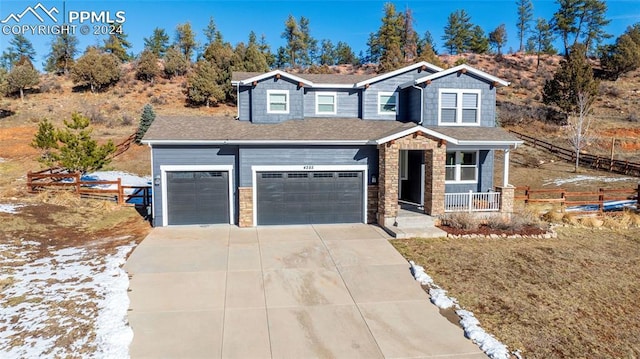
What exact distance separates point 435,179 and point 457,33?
68.5m

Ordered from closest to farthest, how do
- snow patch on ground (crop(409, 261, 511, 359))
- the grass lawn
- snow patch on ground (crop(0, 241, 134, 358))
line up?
1. snow patch on ground (crop(0, 241, 134, 358))
2. snow patch on ground (crop(409, 261, 511, 359))
3. the grass lawn

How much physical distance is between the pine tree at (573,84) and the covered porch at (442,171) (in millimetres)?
26916

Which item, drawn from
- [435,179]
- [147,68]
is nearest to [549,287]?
[435,179]

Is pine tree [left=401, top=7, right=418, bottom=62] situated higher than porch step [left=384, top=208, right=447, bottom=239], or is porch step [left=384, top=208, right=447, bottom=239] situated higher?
pine tree [left=401, top=7, right=418, bottom=62]

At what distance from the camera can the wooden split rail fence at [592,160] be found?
92.7ft

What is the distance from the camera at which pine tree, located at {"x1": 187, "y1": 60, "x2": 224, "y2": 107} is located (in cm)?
4372

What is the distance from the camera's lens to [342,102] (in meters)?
18.5

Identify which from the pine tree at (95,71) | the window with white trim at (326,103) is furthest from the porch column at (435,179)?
the pine tree at (95,71)

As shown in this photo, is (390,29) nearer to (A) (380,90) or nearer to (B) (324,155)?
(A) (380,90)

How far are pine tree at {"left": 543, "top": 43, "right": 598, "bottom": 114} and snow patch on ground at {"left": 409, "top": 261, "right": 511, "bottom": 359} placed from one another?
1423 inches

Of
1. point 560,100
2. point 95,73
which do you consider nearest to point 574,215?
point 560,100

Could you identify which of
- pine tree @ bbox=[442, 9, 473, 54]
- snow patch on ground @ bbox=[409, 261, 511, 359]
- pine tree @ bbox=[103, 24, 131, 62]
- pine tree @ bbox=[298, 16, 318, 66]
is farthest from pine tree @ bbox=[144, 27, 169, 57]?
snow patch on ground @ bbox=[409, 261, 511, 359]

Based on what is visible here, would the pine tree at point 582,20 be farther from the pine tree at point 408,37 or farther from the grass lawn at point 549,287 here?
the grass lawn at point 549,287

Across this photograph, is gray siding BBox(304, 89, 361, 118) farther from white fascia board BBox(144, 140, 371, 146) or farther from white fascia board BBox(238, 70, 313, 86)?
white fascia board BBox(144, 140, 371, 146)
